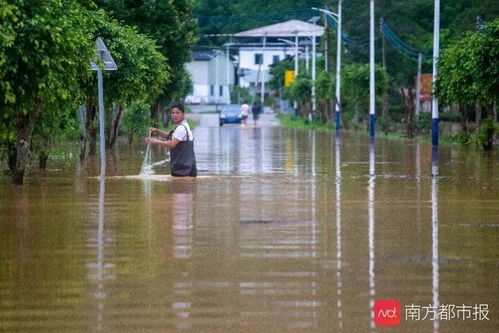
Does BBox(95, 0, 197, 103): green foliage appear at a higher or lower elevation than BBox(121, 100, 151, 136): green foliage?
higher

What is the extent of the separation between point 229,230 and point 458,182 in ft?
27.0

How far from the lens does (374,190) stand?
62.0 feet

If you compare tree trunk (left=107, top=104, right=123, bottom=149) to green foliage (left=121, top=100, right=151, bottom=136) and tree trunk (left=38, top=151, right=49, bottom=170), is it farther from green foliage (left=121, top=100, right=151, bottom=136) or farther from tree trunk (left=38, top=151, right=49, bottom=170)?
tree trunk (left=38, top=151, right=49, bottom=170)

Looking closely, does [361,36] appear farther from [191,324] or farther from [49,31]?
[191,324]

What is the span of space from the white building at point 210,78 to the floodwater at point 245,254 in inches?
5135

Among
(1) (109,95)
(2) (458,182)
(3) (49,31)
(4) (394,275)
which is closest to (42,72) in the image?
(3) (49,31)

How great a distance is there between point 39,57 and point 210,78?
13924 centimetres

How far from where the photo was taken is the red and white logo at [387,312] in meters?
8.31

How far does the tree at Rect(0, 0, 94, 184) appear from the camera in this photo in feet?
55.2

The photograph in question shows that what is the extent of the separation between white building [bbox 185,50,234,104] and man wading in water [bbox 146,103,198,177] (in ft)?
422

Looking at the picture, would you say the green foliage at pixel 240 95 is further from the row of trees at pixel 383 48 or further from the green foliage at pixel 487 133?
the green foliage at pixel 487 133

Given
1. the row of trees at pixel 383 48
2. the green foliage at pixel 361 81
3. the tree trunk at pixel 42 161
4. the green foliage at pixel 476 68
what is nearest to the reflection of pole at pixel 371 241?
the tree trunk at pixel 42 161

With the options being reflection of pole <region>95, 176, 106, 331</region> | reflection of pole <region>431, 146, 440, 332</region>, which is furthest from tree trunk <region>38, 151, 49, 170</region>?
reflection of pole <region>431, 146, 440, 332</region>

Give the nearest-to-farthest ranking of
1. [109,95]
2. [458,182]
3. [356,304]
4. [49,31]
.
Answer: [356,304] < [49,31] < [458,182] < [109,95]
